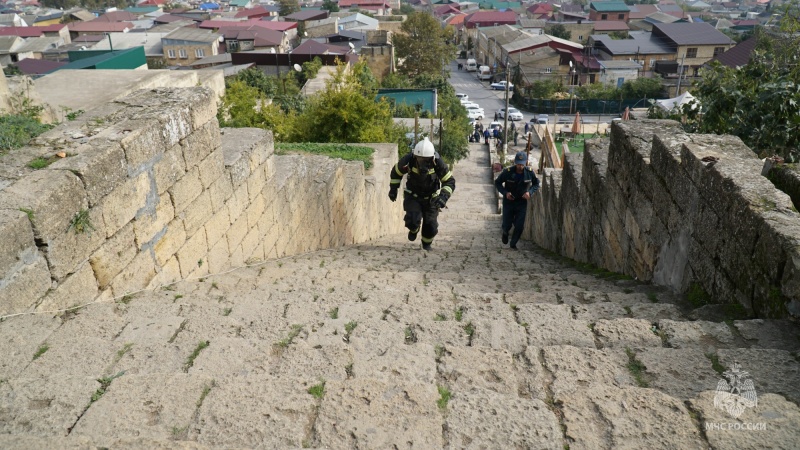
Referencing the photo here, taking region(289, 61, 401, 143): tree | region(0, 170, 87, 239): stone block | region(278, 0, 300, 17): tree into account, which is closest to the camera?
region(0, 170, 87, 239): stone block

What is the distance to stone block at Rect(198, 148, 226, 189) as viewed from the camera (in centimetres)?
581

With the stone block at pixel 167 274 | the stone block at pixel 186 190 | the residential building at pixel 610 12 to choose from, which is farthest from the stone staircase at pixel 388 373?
the residential building at pixel 610 12

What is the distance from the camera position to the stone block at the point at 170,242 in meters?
5.17

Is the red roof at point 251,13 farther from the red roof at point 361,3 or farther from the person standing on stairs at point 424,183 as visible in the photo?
the person standing on stairs at point 424,183

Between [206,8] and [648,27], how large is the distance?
7943 centimetres

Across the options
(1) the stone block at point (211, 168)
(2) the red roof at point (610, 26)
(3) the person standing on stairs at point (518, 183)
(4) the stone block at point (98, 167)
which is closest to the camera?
(4) the stone block at point (98, 167)

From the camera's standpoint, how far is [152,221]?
16.5 ft

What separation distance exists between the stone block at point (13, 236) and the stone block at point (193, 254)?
5.89 ft

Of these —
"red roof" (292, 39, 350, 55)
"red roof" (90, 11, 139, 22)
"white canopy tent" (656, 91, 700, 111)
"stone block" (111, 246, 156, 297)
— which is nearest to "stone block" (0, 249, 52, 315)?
"stone block" (111, 246, 156, 297)

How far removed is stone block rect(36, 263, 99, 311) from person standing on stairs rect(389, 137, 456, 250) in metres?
4.50

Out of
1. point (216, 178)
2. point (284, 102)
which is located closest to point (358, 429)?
point (216, 178)

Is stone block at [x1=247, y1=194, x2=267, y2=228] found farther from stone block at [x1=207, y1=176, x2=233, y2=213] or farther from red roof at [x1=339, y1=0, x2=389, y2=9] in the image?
red roof at [x1=339, y1=0, x2=389, y2=9]

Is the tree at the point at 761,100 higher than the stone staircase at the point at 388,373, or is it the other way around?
the tree at the point at 761,100

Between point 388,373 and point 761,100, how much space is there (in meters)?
5.85
